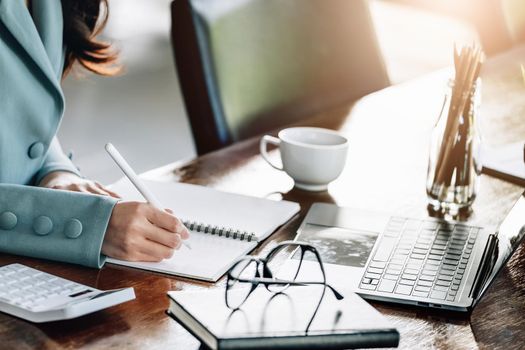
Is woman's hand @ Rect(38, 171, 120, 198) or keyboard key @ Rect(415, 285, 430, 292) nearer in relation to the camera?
keyboard key @ Rect(415, 285, 430, 292)

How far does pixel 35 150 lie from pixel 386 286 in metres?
0.58

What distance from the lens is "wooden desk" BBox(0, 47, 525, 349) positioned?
779 mm

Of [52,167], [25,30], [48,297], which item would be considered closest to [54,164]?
[52,167]

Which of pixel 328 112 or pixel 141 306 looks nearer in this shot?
pixel 141 306

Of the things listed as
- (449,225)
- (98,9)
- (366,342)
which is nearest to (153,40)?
(98,9)

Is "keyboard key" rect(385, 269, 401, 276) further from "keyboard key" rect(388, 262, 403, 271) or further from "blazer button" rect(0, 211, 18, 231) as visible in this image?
"blazer button" rect(0, 211, 18, 231)

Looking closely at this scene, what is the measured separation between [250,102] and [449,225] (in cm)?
62

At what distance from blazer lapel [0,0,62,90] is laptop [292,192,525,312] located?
1.45 feet

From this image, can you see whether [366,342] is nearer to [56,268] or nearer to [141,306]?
[141,306]

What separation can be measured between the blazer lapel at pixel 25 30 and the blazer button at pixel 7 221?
0.26 m

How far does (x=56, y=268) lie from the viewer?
0.92 meters

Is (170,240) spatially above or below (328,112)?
above

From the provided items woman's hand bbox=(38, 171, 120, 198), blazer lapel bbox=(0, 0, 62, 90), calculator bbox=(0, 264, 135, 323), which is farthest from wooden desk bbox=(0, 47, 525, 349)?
blazer lapel bbox=(0, 0, 62, 90)

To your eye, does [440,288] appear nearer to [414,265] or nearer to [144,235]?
[414,265]
